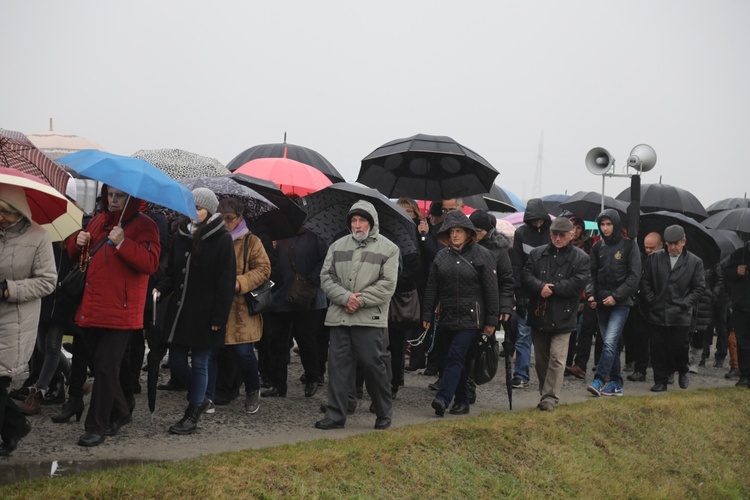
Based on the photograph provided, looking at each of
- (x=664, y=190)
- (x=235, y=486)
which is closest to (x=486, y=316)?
(x=235, y=486)

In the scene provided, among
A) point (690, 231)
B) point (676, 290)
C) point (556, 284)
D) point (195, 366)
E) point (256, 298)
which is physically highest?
point (690, 231)

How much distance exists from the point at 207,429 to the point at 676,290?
6.92m

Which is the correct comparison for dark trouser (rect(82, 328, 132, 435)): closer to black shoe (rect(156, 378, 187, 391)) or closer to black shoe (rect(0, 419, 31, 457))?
black shoe (rect(0, 419, 31, 457))

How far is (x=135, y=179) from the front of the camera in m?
6.63

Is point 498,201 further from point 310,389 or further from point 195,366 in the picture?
point 195,366

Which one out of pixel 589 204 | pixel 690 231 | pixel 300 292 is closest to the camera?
pixel 300 292

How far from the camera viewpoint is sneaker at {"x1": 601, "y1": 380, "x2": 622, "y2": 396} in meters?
11.3

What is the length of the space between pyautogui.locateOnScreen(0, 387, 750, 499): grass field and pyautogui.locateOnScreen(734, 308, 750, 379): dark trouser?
39 cm

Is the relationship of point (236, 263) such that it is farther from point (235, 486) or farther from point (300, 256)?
point (235, 486)

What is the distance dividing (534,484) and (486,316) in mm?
1751

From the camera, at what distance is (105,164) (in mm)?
6715

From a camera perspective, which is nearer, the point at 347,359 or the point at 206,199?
the point at 206,199

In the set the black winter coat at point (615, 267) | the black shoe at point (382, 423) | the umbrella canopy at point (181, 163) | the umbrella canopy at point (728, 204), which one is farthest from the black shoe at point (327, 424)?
the umbrella canopy at point (728, 204)

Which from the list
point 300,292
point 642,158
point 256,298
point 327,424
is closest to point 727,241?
point 642,158
